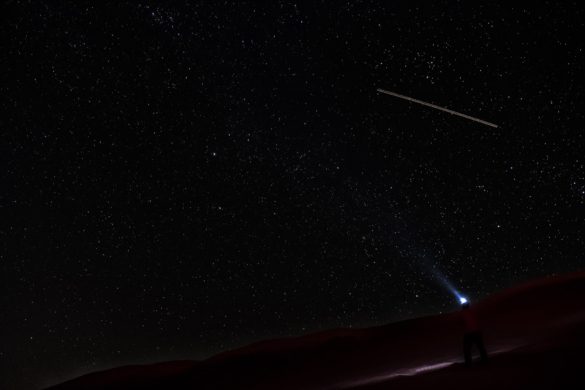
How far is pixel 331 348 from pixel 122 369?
16.4 meters

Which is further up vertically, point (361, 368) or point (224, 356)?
point (224, 356)

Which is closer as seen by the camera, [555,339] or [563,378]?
[563,378]

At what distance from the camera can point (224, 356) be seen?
78.0 feet

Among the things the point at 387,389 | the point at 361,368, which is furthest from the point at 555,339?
the point at 361,368

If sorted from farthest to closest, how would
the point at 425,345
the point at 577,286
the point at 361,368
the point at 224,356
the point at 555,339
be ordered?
the point at 224,356 → the point at 577,286 → the point at 425,345 → the point at 361,368 → the point at 555,339

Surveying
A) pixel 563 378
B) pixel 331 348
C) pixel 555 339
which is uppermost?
pixel 331 348

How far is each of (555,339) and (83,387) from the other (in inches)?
1027

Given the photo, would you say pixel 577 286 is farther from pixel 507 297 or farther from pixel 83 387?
pixel 83 387

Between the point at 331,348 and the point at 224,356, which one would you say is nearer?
the point at 331,348

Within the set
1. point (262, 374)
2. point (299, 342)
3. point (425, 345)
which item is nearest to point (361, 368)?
point (425, 345)

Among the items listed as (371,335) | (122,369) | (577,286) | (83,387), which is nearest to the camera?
(577,286)

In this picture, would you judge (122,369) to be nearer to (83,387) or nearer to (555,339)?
(83,387)

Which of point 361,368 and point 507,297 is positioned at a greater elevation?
point 507,297

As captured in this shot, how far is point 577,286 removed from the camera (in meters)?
18.3
